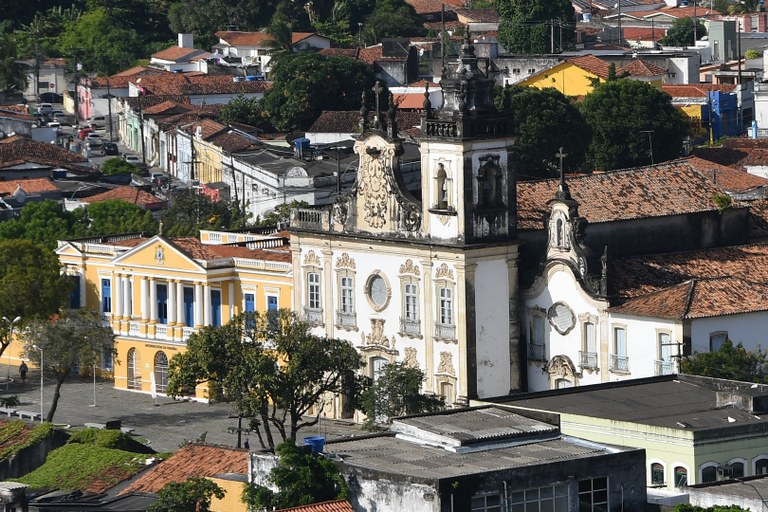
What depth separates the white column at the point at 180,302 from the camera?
87.8m

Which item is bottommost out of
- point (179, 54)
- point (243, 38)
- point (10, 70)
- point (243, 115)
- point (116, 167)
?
point (116, 167)

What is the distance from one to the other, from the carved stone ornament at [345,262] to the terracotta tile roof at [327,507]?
30.5 metres

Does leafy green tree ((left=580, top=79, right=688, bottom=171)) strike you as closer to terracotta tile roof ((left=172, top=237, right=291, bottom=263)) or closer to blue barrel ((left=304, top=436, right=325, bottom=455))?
terracotta tile roof ((left=172, top=237, right=291, bottom=263))

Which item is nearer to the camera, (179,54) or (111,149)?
(111,149)

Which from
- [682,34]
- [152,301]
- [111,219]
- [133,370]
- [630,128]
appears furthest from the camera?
[682,34]

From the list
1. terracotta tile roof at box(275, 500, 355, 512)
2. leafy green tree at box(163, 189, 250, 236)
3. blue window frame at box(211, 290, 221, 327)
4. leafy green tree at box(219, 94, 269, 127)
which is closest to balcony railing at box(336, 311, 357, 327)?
blue window frame at box(211, 290, 221, 327)

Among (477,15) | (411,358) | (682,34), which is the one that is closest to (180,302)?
(411,358)

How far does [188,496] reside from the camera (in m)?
55.5

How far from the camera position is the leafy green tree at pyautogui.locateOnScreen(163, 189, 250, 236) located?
346 feet

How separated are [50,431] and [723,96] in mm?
70421

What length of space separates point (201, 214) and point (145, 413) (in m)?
24.8

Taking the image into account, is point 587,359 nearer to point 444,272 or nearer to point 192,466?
point 444,272

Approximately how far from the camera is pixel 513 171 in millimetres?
77375

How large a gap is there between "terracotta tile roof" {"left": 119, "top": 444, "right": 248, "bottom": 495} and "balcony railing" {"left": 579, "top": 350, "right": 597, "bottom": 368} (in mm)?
15138
